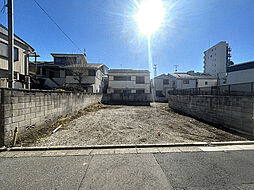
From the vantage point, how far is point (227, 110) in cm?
511

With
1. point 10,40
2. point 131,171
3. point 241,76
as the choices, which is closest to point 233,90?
point 131,171

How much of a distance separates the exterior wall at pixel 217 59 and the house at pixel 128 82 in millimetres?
16637

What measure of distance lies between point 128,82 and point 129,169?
19.3m

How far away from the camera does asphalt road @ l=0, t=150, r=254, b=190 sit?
1757 millimetres

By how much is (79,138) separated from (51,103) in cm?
253

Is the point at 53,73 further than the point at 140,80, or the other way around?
the point at 140,80

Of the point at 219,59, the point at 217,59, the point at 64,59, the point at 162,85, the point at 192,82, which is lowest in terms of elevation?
the point at 162,85

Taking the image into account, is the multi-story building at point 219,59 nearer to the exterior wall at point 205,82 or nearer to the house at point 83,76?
the exterior wall at point 205,82

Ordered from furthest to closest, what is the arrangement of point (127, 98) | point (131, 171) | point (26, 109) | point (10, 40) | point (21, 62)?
point (127, 98), point (21, 62), point (10, 40), point (26, 109), point (131, 171)

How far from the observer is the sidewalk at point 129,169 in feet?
5.79

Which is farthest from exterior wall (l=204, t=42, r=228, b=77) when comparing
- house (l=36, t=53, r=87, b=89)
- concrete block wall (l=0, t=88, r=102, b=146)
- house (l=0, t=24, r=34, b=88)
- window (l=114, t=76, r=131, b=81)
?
house (l=0, t=24, r=34, b=88)

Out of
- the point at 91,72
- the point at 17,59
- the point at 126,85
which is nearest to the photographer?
the point at 17,59

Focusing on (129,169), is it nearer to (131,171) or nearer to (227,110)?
(131,171)

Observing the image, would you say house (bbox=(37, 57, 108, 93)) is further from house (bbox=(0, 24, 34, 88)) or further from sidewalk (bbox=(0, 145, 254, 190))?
sidewalk (bbox=(0, 145, 254, 190))
